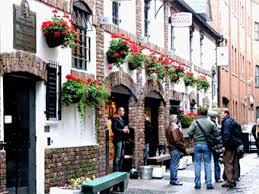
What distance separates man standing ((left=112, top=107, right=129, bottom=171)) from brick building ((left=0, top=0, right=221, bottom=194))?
273 mm

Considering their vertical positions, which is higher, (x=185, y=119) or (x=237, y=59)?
(x=237, y=59)

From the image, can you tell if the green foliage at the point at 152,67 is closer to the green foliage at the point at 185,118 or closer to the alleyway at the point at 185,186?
the alleyway at the point at 185,186

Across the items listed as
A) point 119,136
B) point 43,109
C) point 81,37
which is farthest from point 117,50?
point 43,109

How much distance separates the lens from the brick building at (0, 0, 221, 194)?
1102 centimetres

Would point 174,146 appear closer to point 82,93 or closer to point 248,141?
point 82,93

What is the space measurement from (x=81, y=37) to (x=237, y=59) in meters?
30.3

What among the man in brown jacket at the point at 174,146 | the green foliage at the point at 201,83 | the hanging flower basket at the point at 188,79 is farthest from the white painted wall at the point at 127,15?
the green foliage at the point at 201,83

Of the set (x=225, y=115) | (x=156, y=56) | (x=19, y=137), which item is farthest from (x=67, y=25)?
(x=156, y=56)

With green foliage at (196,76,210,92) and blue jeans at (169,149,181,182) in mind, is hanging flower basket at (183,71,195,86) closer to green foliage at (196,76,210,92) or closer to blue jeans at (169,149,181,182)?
green foliage at (196,76,210,92)

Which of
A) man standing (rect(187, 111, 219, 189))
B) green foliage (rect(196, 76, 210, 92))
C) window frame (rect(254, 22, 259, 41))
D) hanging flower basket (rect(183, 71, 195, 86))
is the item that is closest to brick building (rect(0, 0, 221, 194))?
man standing (rect(187, 111, 219, 189))

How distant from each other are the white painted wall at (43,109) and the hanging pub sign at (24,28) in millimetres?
102

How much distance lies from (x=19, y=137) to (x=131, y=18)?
7.24m

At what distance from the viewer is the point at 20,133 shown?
37.6 ft

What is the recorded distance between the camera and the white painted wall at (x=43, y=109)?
417 inches
